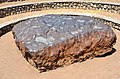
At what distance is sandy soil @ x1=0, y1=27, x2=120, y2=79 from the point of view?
861 centimetres

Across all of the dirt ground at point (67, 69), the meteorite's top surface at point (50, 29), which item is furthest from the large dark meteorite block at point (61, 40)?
the dirt ground at point (67, 69)

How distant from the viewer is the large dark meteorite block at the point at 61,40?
8617mm

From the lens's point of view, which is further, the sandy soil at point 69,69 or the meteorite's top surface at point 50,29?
the meteorite's top surface at point 50,29

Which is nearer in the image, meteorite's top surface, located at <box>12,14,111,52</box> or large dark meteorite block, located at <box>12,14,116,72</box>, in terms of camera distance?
large dark meteorite block, located at <box>12,14,116,72</box>

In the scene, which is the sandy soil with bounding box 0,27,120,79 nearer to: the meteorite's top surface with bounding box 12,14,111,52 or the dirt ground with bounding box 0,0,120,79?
the dirt ground with bounding box 0,0,120,79

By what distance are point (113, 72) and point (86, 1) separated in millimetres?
7223

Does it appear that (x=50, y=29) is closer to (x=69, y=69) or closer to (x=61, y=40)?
(x=61, y=40)

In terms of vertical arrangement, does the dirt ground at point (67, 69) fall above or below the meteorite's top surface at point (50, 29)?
below

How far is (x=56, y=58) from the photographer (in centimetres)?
877

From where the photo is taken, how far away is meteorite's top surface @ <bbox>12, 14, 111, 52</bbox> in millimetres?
8789

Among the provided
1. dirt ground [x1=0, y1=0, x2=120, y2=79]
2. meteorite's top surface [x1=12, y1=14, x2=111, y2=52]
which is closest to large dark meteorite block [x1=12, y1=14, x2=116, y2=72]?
meteorite's top surface [x1=12, y1=14, x2=111, y2=52]

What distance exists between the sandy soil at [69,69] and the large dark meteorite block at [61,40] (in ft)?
0.82

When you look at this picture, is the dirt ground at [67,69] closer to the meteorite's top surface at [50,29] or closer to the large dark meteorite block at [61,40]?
the large dark meteorite block at [61,40]

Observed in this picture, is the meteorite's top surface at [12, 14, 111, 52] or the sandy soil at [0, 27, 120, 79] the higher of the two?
the meteorite's top surface at [12, 14, 111, 52]
